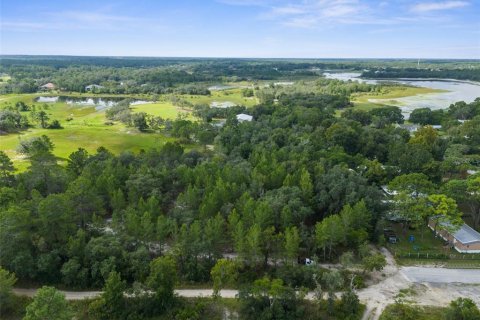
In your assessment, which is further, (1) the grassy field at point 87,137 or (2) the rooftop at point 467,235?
(1) the grassy field at point 87,137

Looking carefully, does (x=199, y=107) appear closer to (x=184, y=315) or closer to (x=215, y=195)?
(x=215, y=195)

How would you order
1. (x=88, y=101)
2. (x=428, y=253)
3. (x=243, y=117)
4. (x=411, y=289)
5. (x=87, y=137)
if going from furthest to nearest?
(x=88, y=101)
(x=243, y=117)
(x=87, y=137)
(x=428, y=253)
(x=411, y=289)

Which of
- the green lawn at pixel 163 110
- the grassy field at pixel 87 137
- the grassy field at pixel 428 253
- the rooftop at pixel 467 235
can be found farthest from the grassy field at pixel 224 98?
the rooftop at pixel 467 235

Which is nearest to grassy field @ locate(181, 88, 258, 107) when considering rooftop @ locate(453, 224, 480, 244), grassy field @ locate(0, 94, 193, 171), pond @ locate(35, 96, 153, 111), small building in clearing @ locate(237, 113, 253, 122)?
pond @ locate(35, 96, 153, 111)

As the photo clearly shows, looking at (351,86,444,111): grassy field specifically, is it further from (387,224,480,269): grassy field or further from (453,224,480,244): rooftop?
(387,224,480,269): grassy field

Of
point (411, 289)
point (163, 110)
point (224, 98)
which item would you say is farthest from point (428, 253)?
point (224, 98)

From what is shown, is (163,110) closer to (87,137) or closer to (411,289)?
(87,137)

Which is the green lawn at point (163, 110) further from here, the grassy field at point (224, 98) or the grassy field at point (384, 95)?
the grassy field at point (384, 95)
